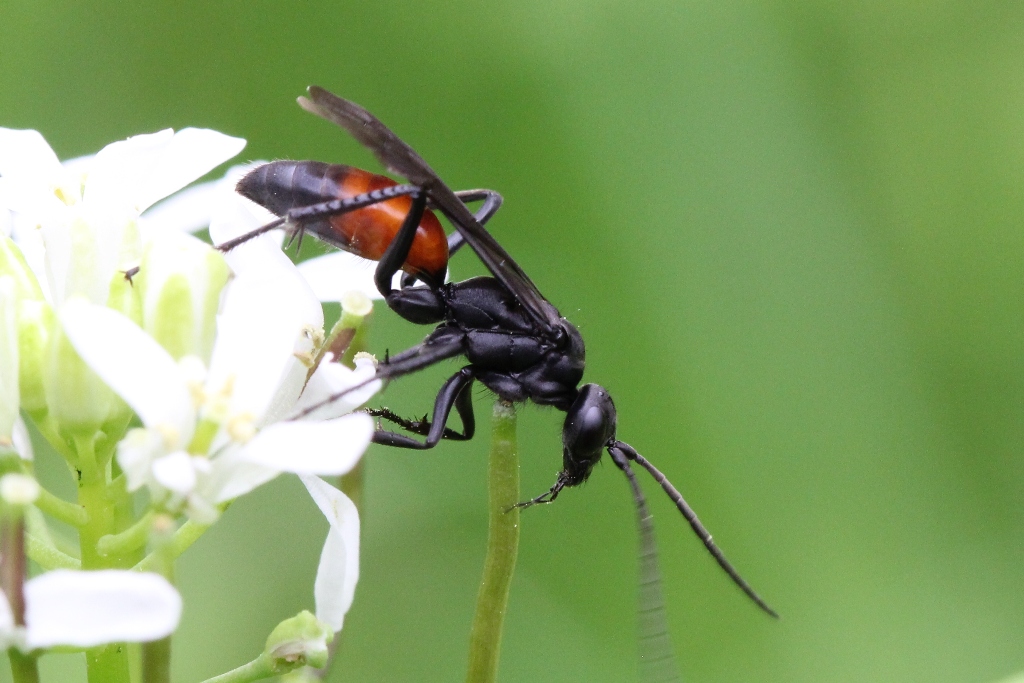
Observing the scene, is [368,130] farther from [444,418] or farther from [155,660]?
[155,660]

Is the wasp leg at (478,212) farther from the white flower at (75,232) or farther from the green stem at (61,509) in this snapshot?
the green stem at (61,509)

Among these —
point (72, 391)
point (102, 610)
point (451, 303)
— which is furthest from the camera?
point (451, 303)

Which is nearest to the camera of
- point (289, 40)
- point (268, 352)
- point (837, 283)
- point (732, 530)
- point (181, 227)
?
point (268, 352)

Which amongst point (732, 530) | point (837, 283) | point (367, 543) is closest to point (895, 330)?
point (837, 283)

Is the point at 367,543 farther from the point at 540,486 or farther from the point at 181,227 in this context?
the point at 181,227

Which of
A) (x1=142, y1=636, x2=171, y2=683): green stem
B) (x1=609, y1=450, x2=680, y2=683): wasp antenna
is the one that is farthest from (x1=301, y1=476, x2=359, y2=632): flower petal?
(x1=609, y1=450, x2=680, y2=683): wasp antenna

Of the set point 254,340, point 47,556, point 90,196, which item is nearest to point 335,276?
point 90,196
